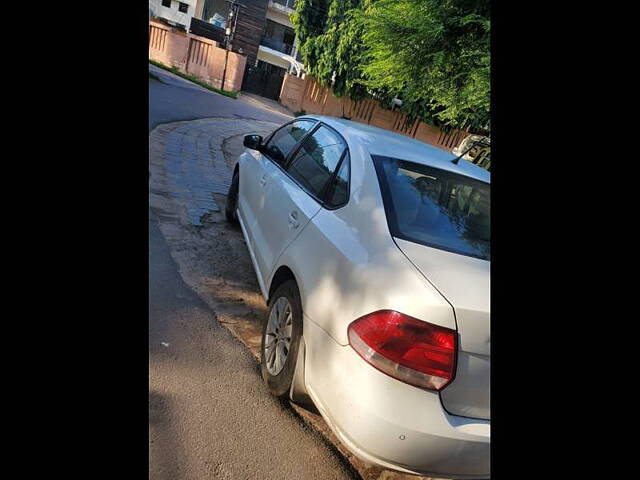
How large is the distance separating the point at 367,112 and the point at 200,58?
32.4 ft

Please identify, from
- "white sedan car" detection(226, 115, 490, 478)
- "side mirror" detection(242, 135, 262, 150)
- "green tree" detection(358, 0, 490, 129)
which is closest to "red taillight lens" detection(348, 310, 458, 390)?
"white sedan car" detection(226, 115, 490, 478)

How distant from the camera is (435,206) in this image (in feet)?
7.61

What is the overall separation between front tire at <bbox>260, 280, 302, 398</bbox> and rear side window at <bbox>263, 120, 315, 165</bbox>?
1.37 meters

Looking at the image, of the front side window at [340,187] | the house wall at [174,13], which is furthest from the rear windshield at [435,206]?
the house wall at [174,13]

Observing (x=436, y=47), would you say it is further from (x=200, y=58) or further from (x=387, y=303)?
(x=200, y=58)

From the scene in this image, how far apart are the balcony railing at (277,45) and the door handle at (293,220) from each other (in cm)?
2984

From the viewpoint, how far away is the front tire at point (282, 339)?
7.32 ft

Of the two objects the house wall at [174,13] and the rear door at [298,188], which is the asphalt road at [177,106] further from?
the house wall at [174,13]

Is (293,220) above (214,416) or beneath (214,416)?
above

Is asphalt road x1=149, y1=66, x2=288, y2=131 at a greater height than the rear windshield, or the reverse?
the rear windshield

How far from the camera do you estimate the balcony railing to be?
29.2m

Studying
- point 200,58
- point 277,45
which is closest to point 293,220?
point 200,58

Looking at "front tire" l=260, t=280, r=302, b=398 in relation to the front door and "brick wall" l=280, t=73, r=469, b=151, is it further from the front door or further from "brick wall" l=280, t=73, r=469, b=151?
"brick wall" l=280, t=73, r=469, b=151
